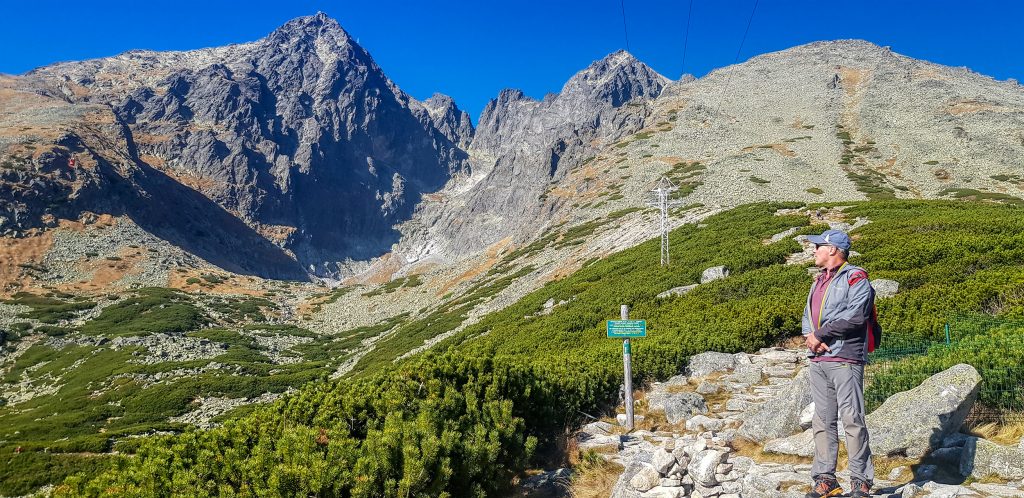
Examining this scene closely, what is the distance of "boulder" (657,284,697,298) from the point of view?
78.3ft

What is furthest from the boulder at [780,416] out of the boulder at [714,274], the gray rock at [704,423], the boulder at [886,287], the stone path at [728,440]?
the boulder at [714,274]

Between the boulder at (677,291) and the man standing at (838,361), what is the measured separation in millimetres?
17248

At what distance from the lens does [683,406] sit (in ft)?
35.6

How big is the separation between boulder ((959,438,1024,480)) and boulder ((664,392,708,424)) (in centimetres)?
485

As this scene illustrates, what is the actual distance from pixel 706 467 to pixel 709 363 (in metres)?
7.16

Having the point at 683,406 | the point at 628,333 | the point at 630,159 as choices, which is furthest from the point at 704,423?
the point at 630,159

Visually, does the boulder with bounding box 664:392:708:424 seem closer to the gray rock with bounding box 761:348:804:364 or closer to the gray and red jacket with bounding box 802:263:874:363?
the gray rock with bounding box 761:348:804:364

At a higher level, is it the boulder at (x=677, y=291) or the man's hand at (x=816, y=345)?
the boulder at (x=677, y=291)

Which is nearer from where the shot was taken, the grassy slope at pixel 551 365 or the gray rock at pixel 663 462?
the grassy slope at pixel 551 365

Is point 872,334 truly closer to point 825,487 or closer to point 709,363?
point 825,487

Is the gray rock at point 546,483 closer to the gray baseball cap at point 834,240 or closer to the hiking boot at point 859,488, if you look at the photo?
the hiking boot at point 859,488

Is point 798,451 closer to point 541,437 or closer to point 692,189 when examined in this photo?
point 541,437

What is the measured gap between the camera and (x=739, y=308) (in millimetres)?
16797

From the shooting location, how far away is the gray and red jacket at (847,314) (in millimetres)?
5895
